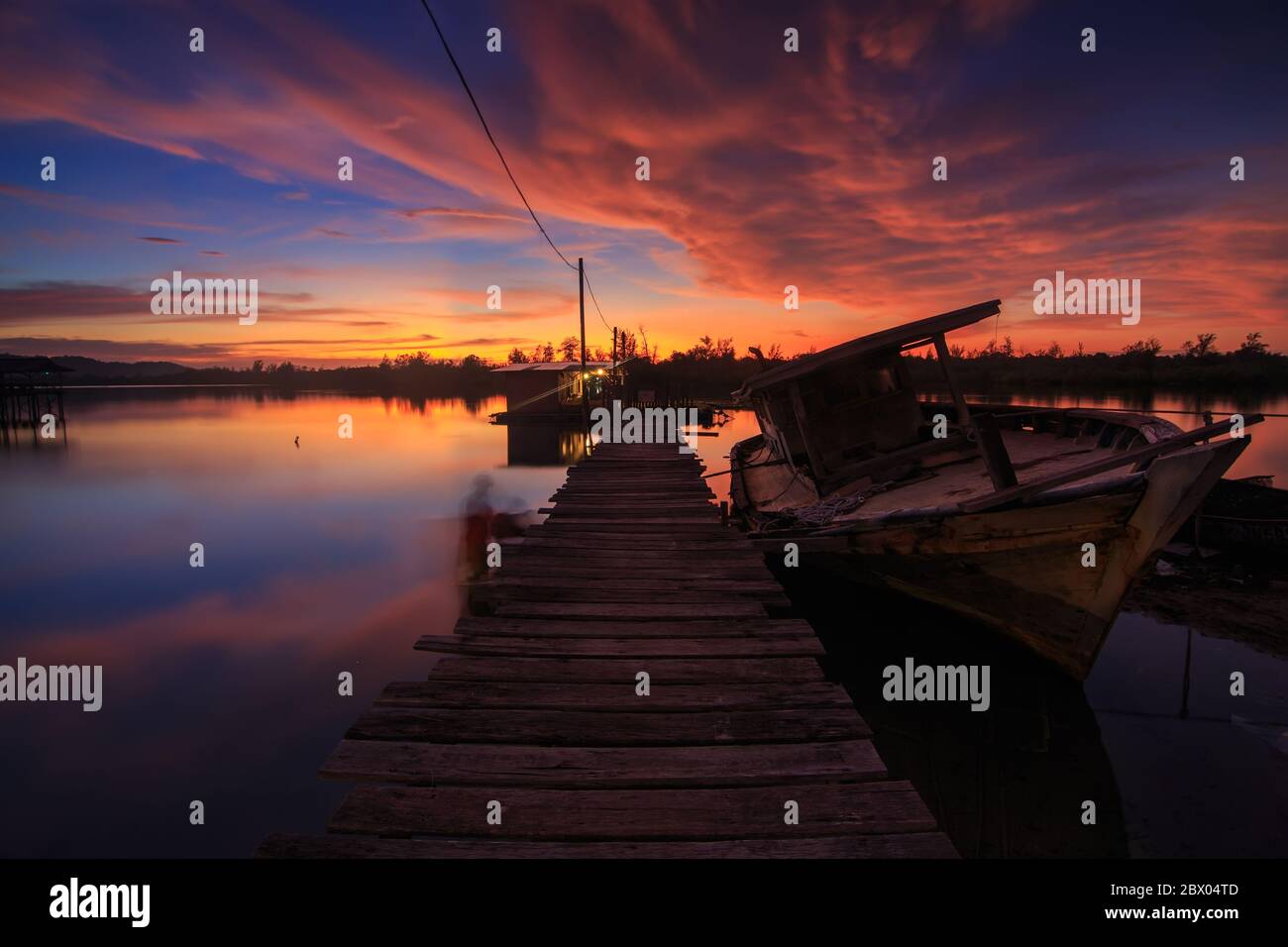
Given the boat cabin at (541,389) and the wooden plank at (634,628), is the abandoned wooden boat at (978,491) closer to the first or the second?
the wooden plank at (634,628)

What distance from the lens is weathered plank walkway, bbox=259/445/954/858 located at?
2.86 meters

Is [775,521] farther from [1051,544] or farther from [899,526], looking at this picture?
[1051,544]

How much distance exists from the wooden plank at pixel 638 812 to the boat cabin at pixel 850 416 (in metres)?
8.04

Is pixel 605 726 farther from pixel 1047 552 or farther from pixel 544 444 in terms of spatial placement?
pixel 544 444

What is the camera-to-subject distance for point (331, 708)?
9.20 meters

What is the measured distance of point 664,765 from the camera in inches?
134

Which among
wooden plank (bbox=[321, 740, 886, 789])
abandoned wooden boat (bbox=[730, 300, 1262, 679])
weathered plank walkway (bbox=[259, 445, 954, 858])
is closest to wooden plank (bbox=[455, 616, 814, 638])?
weathered plank walkway (bbox=[259, 445, 954, 858])

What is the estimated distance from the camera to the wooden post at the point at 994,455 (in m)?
7.08

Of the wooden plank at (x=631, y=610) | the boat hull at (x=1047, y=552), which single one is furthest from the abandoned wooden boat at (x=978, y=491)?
the wooden plank at (x=631, y=610)

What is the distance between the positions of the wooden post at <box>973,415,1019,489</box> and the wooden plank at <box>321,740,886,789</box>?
15.5 ft

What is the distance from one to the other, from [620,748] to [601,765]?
21cm

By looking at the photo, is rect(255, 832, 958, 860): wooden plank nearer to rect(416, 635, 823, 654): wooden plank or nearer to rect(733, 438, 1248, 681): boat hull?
rect(416, 635, 823, 654): wooden plank

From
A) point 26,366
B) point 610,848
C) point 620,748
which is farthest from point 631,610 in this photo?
point 26,366
